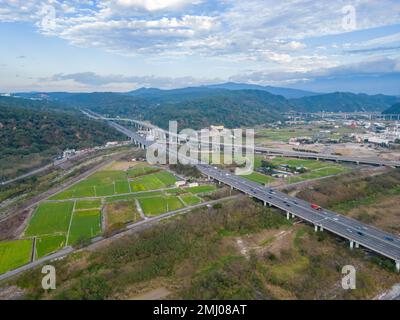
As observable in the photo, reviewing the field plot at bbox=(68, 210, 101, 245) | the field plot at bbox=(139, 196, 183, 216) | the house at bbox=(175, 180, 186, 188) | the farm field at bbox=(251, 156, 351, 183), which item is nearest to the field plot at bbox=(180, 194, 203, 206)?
the field plot at bbox=(139, 196, 183, 216)

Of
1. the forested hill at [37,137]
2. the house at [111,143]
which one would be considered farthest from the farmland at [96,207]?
the house at [111,143]

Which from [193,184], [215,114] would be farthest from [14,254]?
[215,114]

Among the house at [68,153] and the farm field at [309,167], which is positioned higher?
the house at [68,153]

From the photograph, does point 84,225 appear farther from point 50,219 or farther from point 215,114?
point 215,114

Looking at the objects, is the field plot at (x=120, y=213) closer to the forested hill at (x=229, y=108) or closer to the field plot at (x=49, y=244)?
the field plot at (x=49, y=244)

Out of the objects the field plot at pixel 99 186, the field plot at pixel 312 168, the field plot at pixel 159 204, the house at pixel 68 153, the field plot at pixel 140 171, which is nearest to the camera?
the field plot at pixel 159 204

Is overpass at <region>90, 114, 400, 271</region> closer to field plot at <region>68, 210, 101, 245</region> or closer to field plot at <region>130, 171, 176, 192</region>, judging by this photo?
field plot at <region>130, 171, 176, 192</region>
